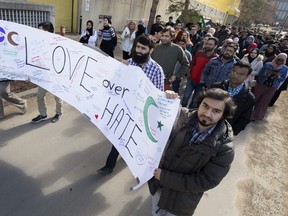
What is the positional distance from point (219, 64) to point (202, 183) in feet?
10.3

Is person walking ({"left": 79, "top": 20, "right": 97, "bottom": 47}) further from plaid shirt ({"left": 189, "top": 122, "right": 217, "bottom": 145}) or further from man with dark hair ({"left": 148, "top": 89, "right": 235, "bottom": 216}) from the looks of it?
plaid shirt ({"left": 189, "top": 122, "right": 217, "bottom": 145})

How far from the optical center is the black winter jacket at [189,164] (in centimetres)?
202

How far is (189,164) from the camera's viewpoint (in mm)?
2154

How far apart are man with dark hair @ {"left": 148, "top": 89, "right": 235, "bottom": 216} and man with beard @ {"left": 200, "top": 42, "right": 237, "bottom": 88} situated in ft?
8.68

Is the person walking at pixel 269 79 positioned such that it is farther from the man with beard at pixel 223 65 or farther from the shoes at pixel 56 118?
the shoes at pixel 56 118

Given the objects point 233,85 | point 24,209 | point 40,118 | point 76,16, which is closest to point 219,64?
point 233,85

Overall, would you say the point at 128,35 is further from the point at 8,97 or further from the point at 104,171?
the point at 104,171

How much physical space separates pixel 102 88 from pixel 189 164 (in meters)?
1.26

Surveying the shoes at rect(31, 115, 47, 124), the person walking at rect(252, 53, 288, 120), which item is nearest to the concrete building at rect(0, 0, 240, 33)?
the shoes at rect(31, 115, 47, 124)

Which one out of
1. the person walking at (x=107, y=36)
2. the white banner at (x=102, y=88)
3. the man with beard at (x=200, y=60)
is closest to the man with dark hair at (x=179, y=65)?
the man with beard at (x=200, y=60)

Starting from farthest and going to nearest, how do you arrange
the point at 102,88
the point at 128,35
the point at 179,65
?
1. the point at 128,35
2. the point at 179,65
3. the point at 102,88

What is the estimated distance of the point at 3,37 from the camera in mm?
3158

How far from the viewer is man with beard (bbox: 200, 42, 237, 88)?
4613mm

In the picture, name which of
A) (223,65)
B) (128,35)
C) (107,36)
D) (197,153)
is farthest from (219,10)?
(197,153)
